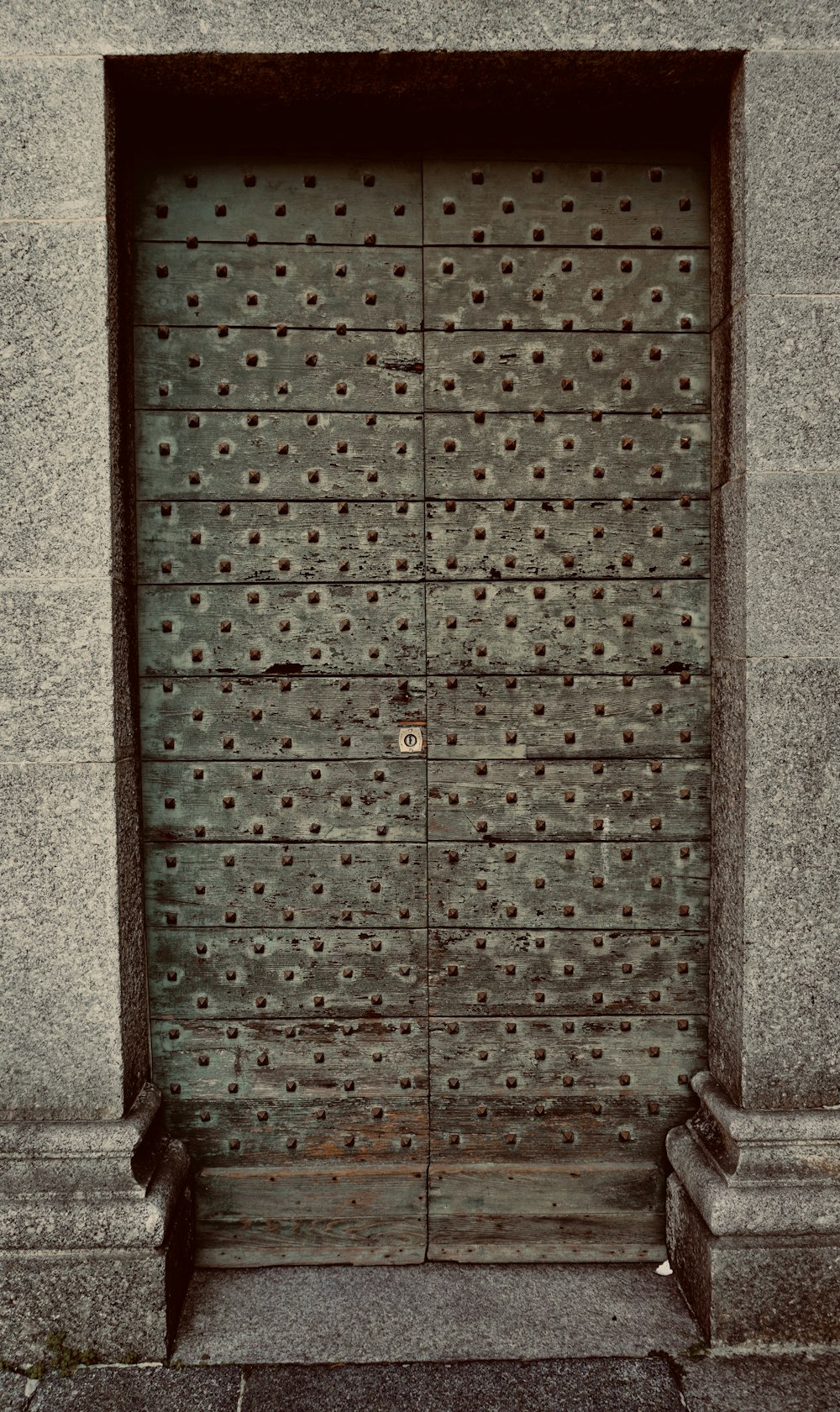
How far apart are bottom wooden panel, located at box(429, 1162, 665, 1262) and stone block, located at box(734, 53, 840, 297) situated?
2.69m

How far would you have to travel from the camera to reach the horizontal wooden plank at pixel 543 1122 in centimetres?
260

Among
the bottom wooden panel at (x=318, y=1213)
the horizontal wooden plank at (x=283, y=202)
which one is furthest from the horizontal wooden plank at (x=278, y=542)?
the bottom wooden panel at (x=318, y=1213)

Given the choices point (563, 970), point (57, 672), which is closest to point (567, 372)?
point (57, 672)

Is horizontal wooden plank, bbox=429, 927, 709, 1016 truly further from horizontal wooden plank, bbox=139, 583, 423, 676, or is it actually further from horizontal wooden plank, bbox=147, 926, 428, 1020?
horizontal wooden plank, bbox=139, 583, 423, 676

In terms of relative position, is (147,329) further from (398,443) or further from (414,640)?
(414,640)

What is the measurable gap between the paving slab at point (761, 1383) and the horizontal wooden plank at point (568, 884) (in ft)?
3.71

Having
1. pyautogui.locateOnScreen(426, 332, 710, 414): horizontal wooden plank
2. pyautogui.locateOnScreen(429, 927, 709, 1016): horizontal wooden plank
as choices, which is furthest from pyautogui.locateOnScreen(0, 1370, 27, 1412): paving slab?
pyautogui.locateOnScreen(426, 332, 710, 414): horizontal wooden plank

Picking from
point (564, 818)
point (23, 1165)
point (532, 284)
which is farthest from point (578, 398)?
point (23, 1165)

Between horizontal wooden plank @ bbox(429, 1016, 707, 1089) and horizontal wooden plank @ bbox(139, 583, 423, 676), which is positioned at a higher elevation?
horizontal wooden plank @ bbox(139, 583, 423, 676)

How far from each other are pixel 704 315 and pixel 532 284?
1.76ft

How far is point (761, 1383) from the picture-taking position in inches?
84.3

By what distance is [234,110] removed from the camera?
2.41 metres

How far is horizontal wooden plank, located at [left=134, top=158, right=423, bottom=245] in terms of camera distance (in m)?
2.47

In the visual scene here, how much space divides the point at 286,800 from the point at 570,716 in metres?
0.92
